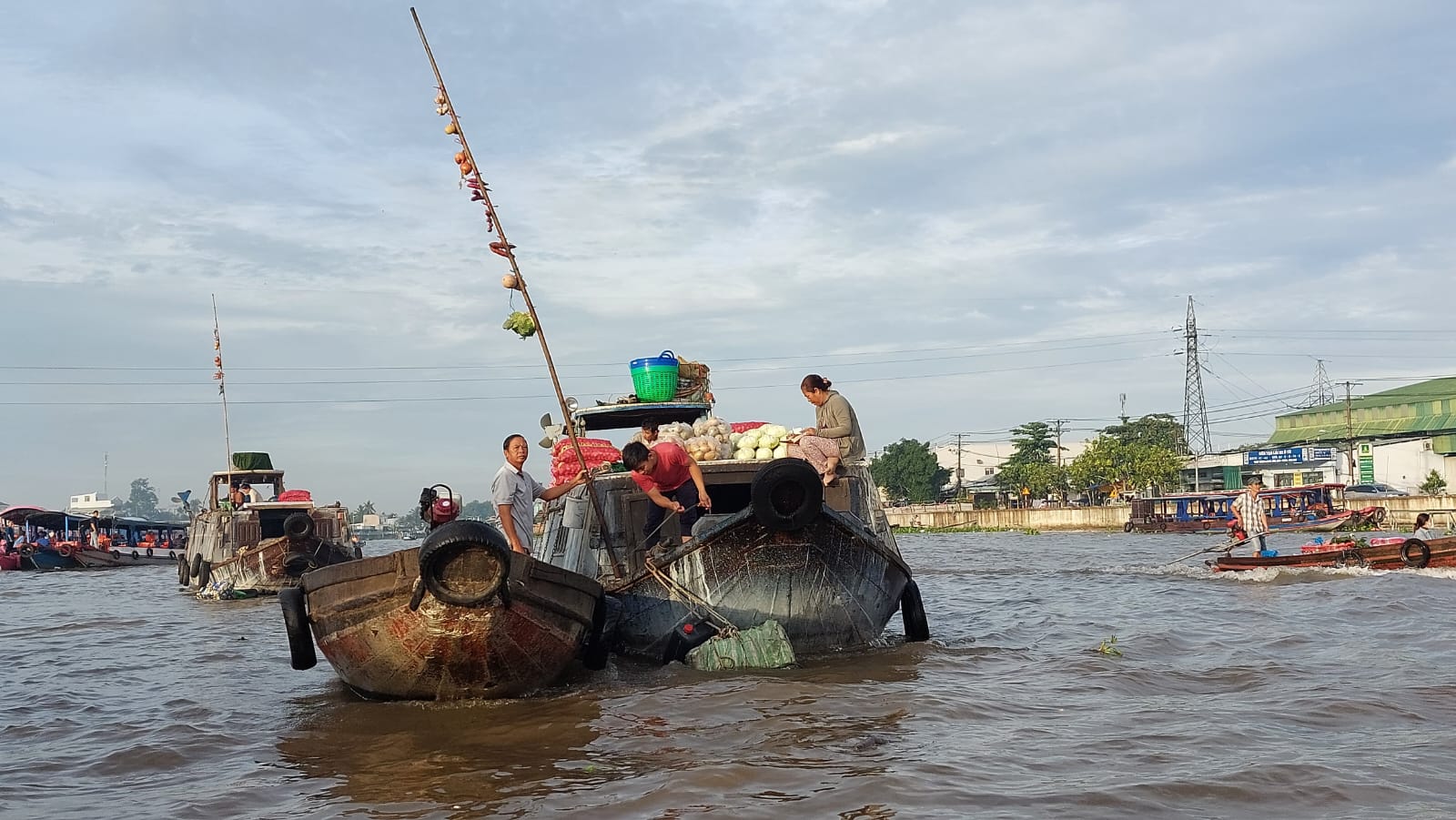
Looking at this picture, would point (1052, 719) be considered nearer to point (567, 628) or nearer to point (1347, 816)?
point (1347, 816)

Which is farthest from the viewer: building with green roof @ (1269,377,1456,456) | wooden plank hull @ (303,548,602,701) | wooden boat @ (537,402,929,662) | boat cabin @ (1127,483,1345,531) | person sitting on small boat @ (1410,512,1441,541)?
building with green roof @ (1269,377,1456,456)

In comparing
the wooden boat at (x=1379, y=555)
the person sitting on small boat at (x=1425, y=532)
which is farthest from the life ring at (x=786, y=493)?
the person sitting on small boat at (x=1425, y=532)

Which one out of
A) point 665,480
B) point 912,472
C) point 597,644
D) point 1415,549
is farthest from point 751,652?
point 912,472

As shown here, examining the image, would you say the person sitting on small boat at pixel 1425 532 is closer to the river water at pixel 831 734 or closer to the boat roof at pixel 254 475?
the river water at pixel 831 734

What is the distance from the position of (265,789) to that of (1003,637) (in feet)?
26.4

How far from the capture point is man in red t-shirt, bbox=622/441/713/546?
9.79 metres

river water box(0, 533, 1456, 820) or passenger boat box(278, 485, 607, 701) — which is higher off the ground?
passenger boat box(278, 485, 607, 701)

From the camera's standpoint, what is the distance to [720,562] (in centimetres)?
928

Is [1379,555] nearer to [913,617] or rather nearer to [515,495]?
[913,617]

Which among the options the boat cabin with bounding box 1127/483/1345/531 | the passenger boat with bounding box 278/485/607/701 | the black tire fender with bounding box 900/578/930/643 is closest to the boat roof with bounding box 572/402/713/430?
the black tire fender with bounding box 900/578/930/643

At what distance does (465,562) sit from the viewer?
25.0ft

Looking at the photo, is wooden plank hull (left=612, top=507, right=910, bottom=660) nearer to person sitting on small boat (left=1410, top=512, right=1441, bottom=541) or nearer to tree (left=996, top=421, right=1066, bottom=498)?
person sitting on small boat (left=1410, top=512, right=1441, bottom=541)

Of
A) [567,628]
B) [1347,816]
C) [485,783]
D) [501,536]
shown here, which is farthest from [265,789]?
[1347,816]

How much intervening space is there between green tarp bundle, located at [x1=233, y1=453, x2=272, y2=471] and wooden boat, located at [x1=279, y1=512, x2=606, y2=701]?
24065 mm
